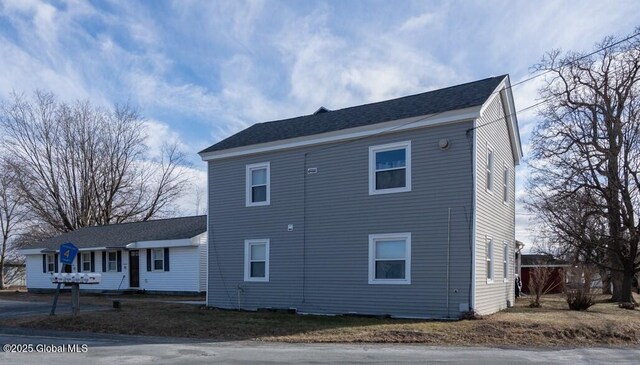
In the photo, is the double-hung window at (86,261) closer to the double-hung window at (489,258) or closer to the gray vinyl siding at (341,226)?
the gray vinyl siding at (341,226)

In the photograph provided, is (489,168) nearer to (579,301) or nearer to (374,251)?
(374,251)

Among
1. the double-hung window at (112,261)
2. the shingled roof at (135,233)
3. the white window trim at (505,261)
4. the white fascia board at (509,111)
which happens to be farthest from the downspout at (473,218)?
the double-hung window at (112,261)

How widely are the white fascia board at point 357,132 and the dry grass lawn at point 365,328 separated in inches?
219

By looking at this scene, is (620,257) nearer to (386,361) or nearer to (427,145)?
(427,145)

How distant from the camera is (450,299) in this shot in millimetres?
15484

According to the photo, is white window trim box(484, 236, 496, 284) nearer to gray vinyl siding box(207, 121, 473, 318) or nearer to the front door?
gray vinyl siding box(207, 121, 473, 318)

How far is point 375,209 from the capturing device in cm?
1719

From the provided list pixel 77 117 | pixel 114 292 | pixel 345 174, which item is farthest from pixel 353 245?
pixel 77 117

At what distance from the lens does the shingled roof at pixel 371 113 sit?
55.3 ft

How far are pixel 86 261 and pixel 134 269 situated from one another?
4.81 metres

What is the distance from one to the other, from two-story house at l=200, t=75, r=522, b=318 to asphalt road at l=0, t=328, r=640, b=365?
4227 mm

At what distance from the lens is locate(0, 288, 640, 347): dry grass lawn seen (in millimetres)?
12797

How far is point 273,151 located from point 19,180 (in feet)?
113

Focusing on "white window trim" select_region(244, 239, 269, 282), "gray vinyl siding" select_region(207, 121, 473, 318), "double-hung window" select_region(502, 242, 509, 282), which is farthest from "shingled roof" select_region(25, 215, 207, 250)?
"double-hung window" select_region(502, 242, 509, 282)
